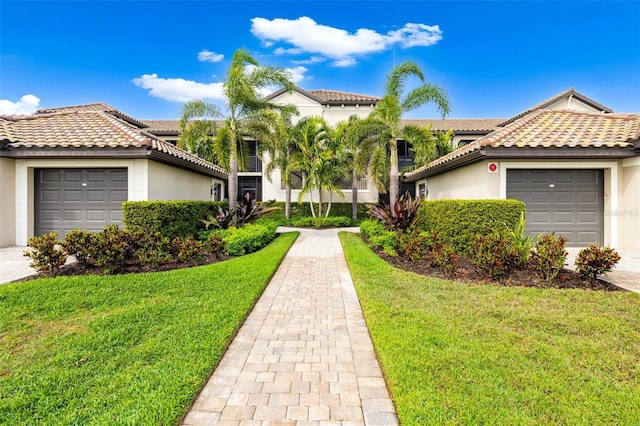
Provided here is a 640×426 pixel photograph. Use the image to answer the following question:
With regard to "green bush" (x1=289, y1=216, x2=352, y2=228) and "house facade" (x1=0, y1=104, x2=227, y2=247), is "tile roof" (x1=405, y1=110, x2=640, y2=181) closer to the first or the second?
"green bush" (x1=289, y1=216, x2=352, y2=228)

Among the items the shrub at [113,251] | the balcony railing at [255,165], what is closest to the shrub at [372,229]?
the shrub at [113,251]

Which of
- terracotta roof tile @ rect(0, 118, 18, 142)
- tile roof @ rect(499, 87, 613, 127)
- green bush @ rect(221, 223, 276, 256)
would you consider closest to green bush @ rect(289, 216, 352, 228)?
green bush @ rect(221, 223, 276, 256)

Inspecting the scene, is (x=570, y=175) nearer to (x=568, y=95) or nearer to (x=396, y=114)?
(x=396, y=114)

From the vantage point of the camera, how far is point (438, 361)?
132 inches

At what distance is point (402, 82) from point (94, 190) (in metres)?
12.2

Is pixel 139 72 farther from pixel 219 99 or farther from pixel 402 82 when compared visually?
pixel 402 82

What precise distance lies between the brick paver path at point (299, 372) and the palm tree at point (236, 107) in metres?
8.33

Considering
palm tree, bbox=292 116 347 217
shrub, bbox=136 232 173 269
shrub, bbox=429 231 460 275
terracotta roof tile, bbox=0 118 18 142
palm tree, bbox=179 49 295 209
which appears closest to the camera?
shrub, bbox=429 231 460 275

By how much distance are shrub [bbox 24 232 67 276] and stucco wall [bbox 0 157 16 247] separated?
17.7 feet

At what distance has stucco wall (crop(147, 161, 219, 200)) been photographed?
1123 centimetres

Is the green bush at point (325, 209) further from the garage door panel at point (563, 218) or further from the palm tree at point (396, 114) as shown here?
the garage door panel at point (563, 218)

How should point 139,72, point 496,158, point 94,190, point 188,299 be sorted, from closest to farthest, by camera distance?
point 188,299 < point 496,158 < point 94,190 < point 139,72

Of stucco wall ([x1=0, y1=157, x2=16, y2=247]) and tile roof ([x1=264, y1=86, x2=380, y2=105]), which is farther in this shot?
tile roof ([x1=264, y1=86, x2=380, y2=105])


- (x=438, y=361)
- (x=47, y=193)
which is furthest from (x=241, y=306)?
(x=47, y=193)
